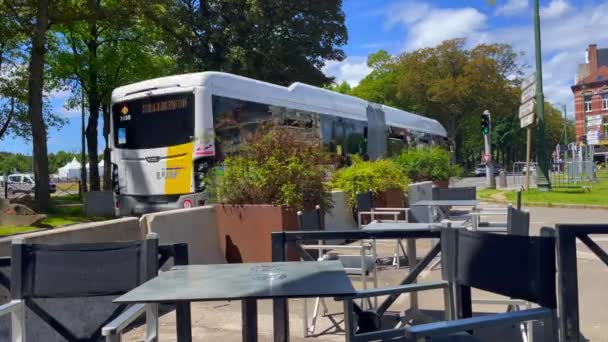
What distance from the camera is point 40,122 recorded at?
19469 millimetres

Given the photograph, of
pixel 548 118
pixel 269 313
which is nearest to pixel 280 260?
pixel 269 313

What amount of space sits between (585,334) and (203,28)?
28.9m

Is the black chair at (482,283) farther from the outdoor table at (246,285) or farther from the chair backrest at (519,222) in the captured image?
the chair backrest at (519,222)

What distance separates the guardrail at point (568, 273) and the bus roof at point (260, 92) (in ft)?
33.5

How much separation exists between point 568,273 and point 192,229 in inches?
208

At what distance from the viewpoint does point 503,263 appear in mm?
3307

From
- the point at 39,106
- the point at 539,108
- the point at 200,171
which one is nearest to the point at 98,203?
the point at 39,106

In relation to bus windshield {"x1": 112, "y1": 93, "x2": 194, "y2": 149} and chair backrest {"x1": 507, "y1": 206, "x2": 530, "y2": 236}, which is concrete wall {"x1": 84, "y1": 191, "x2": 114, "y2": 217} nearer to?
bus windshield {"x1": 112, "y1": 93, "x2": 194, "y2": 149}

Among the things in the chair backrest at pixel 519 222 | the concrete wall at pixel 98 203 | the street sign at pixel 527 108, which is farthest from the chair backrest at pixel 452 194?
the concrete wall at pixel 98 203

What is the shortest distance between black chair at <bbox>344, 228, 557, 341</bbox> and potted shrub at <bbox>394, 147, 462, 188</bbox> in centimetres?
1374

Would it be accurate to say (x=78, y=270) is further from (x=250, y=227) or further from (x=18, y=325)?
(x=250, y=227)

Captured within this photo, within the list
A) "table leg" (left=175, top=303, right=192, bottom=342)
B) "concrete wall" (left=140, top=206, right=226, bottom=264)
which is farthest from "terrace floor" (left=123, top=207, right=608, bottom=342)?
"table leg" (left=175, top=303, right=192, bottom=342)

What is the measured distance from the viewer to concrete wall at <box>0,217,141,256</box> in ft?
16.0

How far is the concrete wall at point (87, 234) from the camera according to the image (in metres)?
4.89
